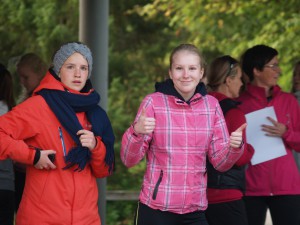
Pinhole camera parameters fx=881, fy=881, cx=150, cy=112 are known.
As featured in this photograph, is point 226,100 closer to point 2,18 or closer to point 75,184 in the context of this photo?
point 75,184

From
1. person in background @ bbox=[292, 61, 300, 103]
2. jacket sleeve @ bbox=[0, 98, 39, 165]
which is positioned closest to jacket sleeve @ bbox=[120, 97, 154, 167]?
jacket sleeve @ bbox=[0, 98, 39, 165]

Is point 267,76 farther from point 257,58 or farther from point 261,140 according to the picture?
point 261,140

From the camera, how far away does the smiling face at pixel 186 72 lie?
582 centimetres

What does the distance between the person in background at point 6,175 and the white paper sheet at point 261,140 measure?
6.41ft

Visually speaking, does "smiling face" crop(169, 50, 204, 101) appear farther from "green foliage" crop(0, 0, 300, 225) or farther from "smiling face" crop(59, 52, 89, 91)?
"green foliage" crop(0, 0, 300, 225)

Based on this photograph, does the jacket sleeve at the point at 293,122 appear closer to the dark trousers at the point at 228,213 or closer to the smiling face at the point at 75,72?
the dark trousers at the point at 228,213

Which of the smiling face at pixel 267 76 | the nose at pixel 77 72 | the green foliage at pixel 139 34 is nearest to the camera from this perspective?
the nose at pixel 77 72

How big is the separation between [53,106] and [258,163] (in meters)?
2.15

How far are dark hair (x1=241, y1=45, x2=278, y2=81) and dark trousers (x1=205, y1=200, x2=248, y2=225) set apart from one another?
52.6 inches

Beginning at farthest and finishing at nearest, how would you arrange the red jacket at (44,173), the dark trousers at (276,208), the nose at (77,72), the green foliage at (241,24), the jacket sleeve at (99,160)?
the green foliage at (241,24), the dark trousers at (276,208), the nose at (77,72), the jacket sleeve at (99,160), the red jacket at (44,173)

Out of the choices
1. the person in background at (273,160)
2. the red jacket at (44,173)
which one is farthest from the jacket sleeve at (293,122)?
the red jacket at (44,173)

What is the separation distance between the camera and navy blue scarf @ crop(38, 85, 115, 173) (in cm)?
571

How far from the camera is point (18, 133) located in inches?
223

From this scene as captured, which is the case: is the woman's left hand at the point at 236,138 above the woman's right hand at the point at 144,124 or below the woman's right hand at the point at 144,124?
below
